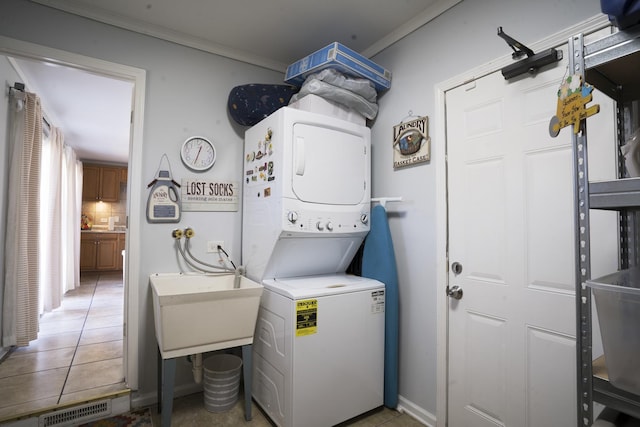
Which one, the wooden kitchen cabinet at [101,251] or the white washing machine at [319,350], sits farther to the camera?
the wooden kitchen cabinet at [101,251]

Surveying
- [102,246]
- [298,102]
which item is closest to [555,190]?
[298,102]

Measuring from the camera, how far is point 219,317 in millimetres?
1806

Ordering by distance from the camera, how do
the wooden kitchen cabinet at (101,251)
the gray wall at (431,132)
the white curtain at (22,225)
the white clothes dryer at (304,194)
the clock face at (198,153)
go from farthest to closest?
the wooden kitchen cabinet at (101,251), the white curtain at (22,225), the clock face at (198,153), the white clothes dryer at (304,194), the gray wall at (431,132)

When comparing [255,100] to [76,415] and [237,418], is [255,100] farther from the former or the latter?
[76,415]

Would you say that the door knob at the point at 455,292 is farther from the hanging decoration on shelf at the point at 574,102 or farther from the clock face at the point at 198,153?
the clock face at the point at 198,153

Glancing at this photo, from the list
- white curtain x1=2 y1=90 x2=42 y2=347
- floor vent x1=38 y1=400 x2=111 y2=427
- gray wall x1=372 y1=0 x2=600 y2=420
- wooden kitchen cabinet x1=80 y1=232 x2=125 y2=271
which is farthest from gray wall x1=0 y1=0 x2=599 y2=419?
wooden kitchen cabinet x1=80 y1=232 x2=125 y2=271

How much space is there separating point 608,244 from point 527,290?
38 centimetres

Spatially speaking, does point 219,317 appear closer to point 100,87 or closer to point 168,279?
point 168,279

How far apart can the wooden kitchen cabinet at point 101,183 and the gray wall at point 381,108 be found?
240 inches

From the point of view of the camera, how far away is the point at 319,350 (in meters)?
1.76

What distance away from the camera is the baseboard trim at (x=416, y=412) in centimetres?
189

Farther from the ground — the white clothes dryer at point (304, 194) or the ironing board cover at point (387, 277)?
the white clothes dryer at point (304, 194)

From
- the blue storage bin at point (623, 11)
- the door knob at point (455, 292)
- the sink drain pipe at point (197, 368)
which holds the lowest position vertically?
the sink drain pipe at point (197, 368)

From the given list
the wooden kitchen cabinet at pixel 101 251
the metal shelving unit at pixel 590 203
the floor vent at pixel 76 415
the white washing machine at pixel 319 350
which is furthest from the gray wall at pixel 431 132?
the wooden kitchen cabinet at pixel 101 251
